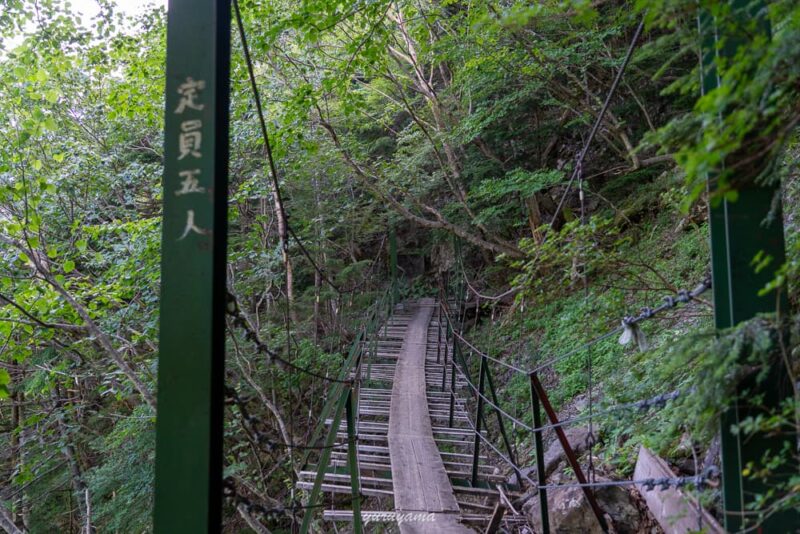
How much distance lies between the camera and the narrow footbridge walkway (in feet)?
10.8

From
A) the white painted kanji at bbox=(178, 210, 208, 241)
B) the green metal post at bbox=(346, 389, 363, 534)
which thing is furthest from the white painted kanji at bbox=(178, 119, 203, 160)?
the green metal post at bbox=(346, 389, 363, 534)

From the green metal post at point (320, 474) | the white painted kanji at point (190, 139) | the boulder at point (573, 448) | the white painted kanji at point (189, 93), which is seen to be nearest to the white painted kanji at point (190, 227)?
the white painted kanji at point (190, 139)

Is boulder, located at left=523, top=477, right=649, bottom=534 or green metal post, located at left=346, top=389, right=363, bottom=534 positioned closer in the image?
boulder, located at left=523, top=477, right=649, bottom=534

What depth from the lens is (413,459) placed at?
4.08 metres

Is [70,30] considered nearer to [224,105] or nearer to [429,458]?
[224,105]

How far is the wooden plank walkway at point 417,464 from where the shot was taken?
10.5ft

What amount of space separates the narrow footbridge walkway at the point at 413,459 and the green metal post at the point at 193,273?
5.88 ft

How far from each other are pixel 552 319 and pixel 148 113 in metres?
6.24

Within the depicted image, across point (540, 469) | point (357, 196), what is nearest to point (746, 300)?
point (540, 469)

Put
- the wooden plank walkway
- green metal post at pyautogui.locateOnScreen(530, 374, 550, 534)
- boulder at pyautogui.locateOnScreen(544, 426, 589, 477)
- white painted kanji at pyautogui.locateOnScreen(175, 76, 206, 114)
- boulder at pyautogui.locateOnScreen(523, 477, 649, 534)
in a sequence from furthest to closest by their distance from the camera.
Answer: boulder at pyautogui.locateOnScreen(544, 426, 589, 477), the wooden plank walkway, boulder at pyautogui.locateOnScreen(523, 477, 649, 534), green metal post at pyautogui.locateOnScreen(530, 374, 550, 534), white painted kanji at pyautogui.locateOnScreen(175, 76, 206, 114)

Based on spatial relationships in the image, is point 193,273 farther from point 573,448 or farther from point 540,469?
point 573,448

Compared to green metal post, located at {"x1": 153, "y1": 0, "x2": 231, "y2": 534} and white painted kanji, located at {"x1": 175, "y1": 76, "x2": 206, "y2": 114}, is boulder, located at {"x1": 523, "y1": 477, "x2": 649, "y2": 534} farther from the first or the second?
white painted kanji, located at {"x1": 175, "y1": 76, "x2": 206, "y2": 114}

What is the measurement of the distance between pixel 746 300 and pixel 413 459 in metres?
3.19

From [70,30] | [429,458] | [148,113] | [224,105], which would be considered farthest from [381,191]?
[224,105]
